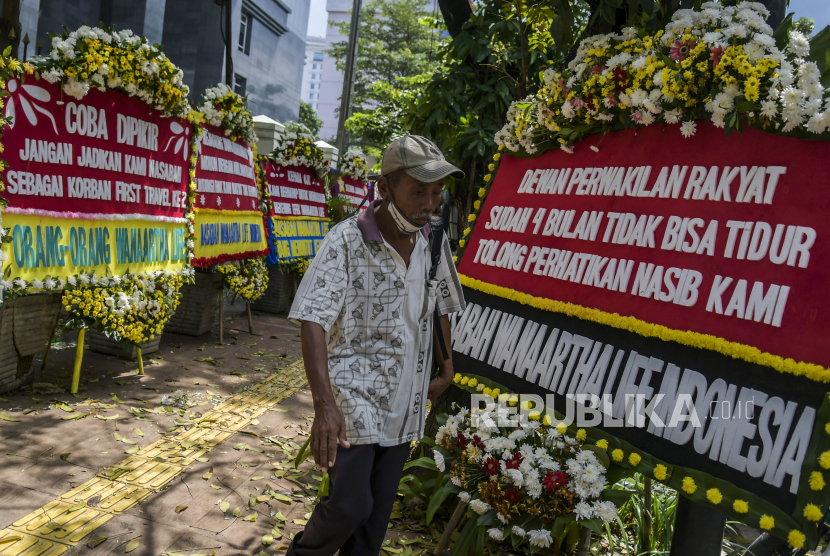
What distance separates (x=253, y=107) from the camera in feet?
94.0

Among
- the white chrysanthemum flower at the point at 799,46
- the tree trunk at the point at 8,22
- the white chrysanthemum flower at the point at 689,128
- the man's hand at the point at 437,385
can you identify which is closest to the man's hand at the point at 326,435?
the man's hand at the point at 437,385

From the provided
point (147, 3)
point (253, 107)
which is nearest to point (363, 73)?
point (253, 107)

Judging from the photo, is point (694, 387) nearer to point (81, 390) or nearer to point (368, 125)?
point (81, 390)

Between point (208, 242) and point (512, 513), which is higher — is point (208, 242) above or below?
above

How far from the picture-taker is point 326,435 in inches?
84.7

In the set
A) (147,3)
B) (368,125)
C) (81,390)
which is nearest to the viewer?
(81,390)

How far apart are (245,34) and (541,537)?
2876cm

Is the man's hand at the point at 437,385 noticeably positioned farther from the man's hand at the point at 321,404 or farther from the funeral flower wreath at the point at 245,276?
the funeral flower wreath at the point at 245,276

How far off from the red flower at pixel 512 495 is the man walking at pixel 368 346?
579 mm

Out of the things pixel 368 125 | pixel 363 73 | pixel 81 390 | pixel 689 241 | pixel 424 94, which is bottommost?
pixel 81 390

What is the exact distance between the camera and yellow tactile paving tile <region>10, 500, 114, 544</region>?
292cm

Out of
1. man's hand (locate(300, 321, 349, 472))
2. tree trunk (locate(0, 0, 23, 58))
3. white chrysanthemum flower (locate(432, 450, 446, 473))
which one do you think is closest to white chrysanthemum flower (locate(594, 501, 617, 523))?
white chrysanthemum flower (locate(432, 450, 446, 473))

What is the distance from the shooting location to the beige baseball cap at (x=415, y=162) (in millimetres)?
2342

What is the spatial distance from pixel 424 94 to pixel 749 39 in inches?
136
